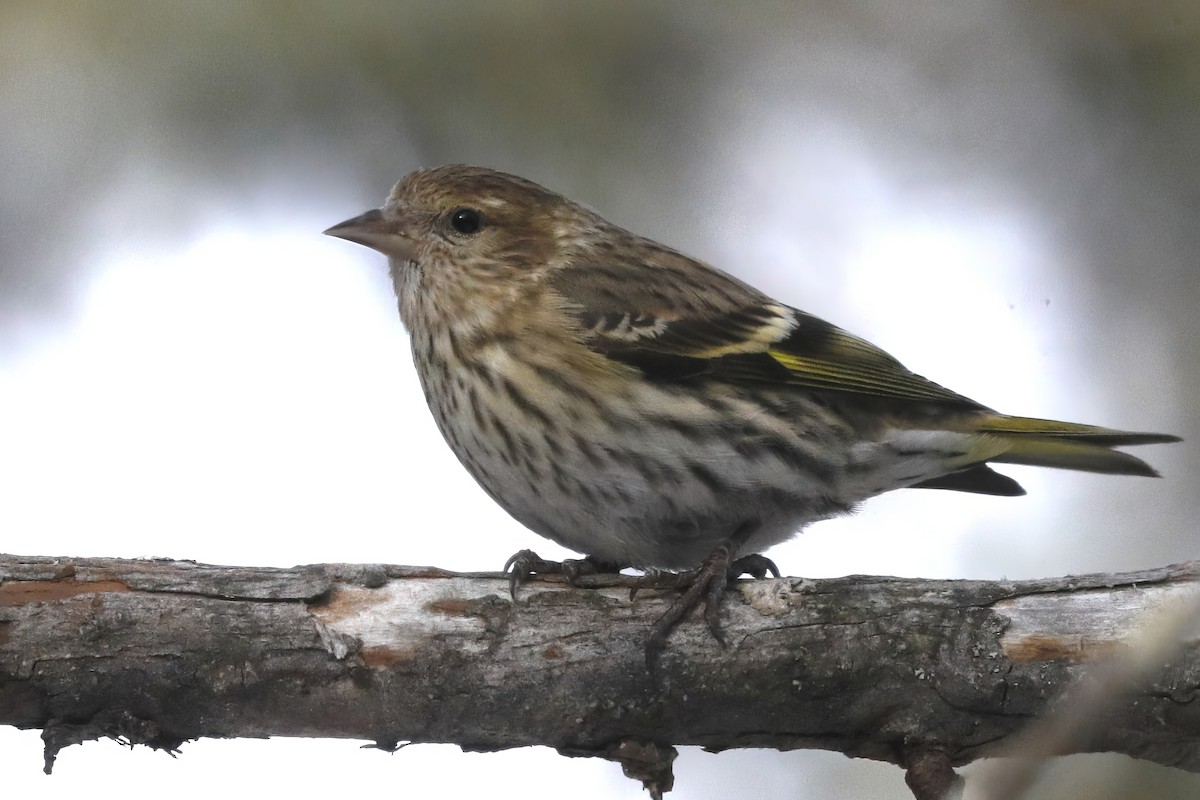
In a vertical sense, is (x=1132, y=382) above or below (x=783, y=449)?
above

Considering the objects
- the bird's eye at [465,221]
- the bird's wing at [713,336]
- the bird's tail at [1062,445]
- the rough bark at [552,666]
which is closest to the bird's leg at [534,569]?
the rough bark at [552,666]

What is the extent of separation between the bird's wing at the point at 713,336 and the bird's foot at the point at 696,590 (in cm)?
65

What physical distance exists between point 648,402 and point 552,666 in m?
0.90

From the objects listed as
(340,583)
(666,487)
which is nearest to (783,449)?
(666,487)

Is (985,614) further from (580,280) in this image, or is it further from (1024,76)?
(1024,76)

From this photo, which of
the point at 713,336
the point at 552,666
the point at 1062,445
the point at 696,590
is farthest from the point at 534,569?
the point at 1062,445

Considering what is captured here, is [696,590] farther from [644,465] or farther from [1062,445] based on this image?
[1062,445]

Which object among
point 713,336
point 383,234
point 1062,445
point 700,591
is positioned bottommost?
point 700,591

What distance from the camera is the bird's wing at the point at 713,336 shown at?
13.3 ft

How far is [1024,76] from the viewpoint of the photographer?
18.6 ft

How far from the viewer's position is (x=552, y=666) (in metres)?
3.36

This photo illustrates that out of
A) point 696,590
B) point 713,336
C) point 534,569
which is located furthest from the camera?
point 713,336

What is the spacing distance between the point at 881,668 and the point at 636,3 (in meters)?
3.10

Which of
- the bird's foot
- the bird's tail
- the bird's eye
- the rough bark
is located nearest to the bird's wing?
the bird's tail
